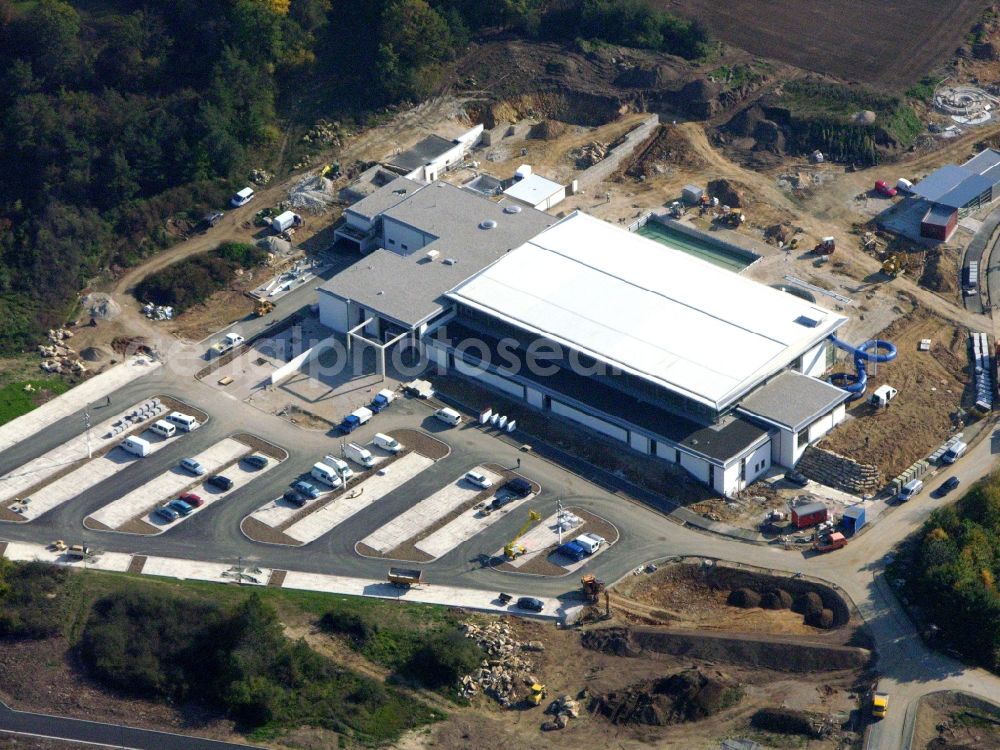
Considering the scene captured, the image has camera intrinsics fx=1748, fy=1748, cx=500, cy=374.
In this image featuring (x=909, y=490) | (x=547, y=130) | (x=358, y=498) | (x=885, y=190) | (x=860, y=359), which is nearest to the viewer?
(x=909, y=490)

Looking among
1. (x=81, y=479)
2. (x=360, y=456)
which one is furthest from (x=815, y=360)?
(x=81, y=479)

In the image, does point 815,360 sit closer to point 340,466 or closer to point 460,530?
point 460,530

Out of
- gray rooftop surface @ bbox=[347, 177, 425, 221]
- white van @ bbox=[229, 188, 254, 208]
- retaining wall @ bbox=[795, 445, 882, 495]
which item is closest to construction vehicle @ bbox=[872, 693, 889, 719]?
retaining wall @ bbox=[795, 445, 882, 495]

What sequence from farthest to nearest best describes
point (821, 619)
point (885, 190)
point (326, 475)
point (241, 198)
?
1. point (885, 190)
2. point (241, 198)
3. point (326, 475)
4. point (821, 619)

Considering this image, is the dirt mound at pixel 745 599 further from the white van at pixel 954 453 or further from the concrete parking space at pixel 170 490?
the concrete parking space at pixel 170 490

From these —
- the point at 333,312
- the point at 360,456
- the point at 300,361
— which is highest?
the point at 333,312

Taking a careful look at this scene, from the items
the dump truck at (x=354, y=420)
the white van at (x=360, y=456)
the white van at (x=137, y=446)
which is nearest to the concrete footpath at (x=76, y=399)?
the white van at (x=137, y=446)

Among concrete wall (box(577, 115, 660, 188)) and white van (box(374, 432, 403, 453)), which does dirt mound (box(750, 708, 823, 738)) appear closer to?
white van (box(374, 432, 403, 453))
